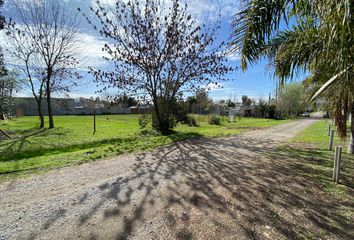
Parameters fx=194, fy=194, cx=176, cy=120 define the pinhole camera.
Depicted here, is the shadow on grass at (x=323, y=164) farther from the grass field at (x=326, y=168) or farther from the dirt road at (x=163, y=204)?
the dirt road at (x=163, y=204)

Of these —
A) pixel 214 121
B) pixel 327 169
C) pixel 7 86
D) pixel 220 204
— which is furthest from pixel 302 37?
pixel 7 86

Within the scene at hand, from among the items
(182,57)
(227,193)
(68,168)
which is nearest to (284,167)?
(227,193)

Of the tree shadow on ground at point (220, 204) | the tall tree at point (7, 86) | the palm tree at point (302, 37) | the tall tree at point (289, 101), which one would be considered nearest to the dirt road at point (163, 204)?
the tree shadow on ground at point (220, 204)

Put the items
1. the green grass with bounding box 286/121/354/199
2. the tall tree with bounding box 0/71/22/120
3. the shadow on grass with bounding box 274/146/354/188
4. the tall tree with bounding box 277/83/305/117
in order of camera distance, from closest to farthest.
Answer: the green grass with bounding box 286/121/354/199 → the shadow on grass with bounding box 274/146/354/188 → the tall tree with bounding box 0/71/22/120 → the tall tree with bounding box 277/83/305/117

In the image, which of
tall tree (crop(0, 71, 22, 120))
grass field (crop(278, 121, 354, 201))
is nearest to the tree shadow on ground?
grass field (crop(278, 121, 354, 201))

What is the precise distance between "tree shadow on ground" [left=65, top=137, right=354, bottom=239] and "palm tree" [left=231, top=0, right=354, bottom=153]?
222cm

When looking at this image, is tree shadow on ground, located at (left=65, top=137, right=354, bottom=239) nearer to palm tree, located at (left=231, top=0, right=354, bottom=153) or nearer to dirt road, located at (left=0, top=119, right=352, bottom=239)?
dirt road, located at (left=0, top=119, right=352, bottom=239)

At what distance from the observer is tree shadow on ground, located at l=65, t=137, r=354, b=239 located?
2498 mm

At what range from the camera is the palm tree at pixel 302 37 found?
265cm

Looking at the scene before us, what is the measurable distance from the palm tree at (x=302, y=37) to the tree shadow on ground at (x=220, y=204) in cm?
222

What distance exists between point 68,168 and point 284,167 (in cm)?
575

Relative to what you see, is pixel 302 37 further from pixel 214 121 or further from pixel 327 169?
pixel 214 121

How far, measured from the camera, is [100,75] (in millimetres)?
10258

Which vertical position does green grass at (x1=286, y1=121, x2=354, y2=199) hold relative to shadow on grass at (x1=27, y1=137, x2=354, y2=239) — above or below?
below
